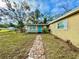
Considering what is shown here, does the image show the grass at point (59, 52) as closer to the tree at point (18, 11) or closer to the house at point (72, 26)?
the house at point (72, 26)

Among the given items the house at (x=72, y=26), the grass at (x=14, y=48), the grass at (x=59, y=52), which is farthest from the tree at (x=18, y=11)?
the grass at (x=59, y=52)

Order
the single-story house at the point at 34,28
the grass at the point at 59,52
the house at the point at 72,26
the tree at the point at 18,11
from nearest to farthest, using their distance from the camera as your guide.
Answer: the grass at the point at 59,52 → the house at the point at 72,26 → the single-story house at the point at 34,28 → the tree at the point at 18,11

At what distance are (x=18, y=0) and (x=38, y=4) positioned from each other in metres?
8.36

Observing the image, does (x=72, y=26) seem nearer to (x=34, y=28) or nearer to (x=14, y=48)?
(x=14, y=48)

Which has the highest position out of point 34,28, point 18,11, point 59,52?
point 18,11

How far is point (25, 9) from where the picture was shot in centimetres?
3666

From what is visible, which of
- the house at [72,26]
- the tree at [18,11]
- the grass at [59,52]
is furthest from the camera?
the tree at [18,11]

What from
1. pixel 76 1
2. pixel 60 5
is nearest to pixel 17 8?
pixel 60 5

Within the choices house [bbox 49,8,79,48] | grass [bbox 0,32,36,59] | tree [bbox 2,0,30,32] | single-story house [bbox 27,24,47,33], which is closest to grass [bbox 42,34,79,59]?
house [bbox 49,8,79,48]

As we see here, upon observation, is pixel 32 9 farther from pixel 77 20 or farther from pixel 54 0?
pixel 77 20

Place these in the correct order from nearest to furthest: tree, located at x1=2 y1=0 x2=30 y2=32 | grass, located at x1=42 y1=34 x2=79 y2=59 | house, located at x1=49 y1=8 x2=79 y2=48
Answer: grass, located at x1=42 y1=34 x2=79 y2=59 < house, located at x1=49 y1=8 x2=79 y2=48 < tree, located at x1=2 y1=0 x2=30 y2=32

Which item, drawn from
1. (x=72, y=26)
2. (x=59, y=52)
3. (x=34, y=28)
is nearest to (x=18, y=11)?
(x=34, y=28)

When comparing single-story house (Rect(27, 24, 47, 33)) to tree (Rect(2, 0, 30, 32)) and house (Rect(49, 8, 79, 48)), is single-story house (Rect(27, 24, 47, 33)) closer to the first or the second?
house (Rect(49, 8, 79, 48))

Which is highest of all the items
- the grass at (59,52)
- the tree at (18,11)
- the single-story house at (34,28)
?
the tree at (18,11)
